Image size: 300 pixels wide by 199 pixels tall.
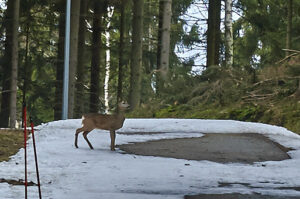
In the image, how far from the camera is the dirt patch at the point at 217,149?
30.2 feet

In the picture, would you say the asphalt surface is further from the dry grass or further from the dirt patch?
the dry grass

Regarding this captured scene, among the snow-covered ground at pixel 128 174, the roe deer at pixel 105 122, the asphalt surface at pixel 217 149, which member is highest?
the roe deer at pixel 105 122

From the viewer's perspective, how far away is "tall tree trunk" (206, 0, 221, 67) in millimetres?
23484

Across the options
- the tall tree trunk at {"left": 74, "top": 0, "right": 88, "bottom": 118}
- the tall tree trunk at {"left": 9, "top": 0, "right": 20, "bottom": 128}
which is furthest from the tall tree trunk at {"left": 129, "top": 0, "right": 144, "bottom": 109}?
the tall tree trunk at {"left": 9, "top": 0, "right": 20, "bottom": 128}

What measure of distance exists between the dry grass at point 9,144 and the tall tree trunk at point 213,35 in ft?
43.1

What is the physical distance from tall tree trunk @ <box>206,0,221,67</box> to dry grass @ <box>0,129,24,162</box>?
1314 centimetres

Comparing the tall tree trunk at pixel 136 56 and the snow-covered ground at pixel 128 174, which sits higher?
the tall tree trunk at pixel 136 56

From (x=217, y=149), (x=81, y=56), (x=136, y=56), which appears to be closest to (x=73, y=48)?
(x=136, y=56)

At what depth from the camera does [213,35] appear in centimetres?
2356

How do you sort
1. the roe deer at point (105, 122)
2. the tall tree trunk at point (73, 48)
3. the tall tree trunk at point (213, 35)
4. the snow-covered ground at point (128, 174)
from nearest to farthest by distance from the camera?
1. the snow-covered ground at point (128, 174)
2. the roe deer at point (105, 122)
3. the tall tree trunk at point (73, 48)
4. the tall tree trunk at point (213, 35)

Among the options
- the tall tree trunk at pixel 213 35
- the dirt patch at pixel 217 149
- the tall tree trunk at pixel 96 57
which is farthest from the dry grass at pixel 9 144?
the tall tree trunk at pixel 96 57

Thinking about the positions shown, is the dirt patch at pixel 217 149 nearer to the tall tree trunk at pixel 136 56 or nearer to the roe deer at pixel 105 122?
the roe deer at pixel 105 122

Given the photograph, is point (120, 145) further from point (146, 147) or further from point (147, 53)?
point (147, 53)

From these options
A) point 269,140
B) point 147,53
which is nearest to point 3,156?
point 269,140
